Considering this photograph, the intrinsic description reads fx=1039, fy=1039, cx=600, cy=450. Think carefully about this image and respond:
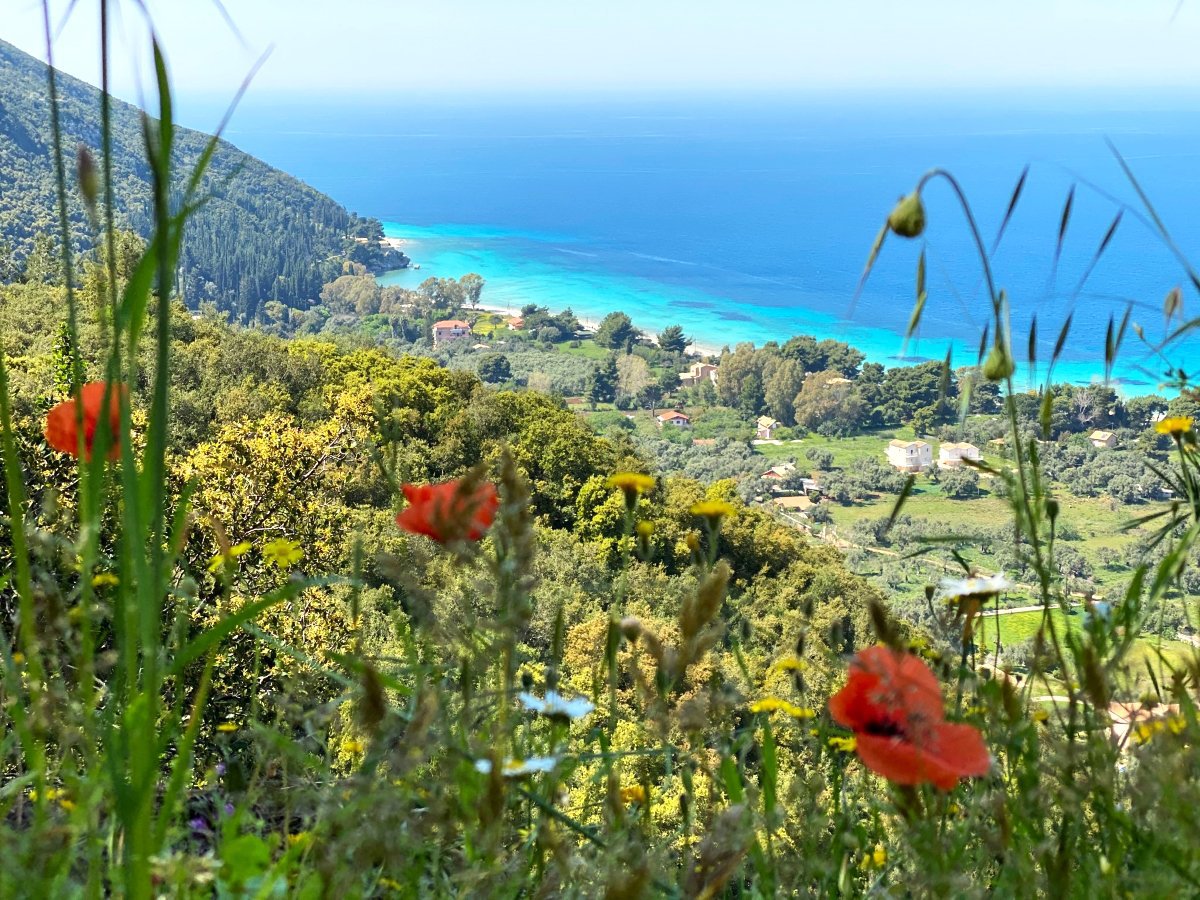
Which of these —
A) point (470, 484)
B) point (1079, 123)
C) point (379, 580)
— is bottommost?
point (379, 580)

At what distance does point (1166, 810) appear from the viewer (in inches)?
22.9

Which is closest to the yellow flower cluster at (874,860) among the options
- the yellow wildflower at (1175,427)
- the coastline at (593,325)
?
the yellow wildflower at (1175,427)

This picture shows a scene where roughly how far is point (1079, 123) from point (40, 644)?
270 ft

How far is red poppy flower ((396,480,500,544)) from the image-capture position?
1.75ft

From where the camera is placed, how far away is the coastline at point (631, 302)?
41.4m

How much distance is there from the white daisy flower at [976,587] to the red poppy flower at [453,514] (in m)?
0.36

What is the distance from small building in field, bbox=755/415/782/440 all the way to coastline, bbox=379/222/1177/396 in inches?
177

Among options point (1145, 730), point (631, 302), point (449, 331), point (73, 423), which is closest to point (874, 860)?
point (1145, 730)

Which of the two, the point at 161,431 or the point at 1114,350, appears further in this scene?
the point at 1114,350

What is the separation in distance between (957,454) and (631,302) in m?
50.2

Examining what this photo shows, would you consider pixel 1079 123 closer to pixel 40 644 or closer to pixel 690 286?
pixel 690 286

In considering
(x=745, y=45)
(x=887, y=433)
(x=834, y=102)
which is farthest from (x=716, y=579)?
(x=834, y=102)

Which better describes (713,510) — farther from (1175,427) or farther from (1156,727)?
(1175,427)

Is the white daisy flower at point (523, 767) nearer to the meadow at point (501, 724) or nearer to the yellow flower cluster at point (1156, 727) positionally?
the meadow at point (501, 724)
